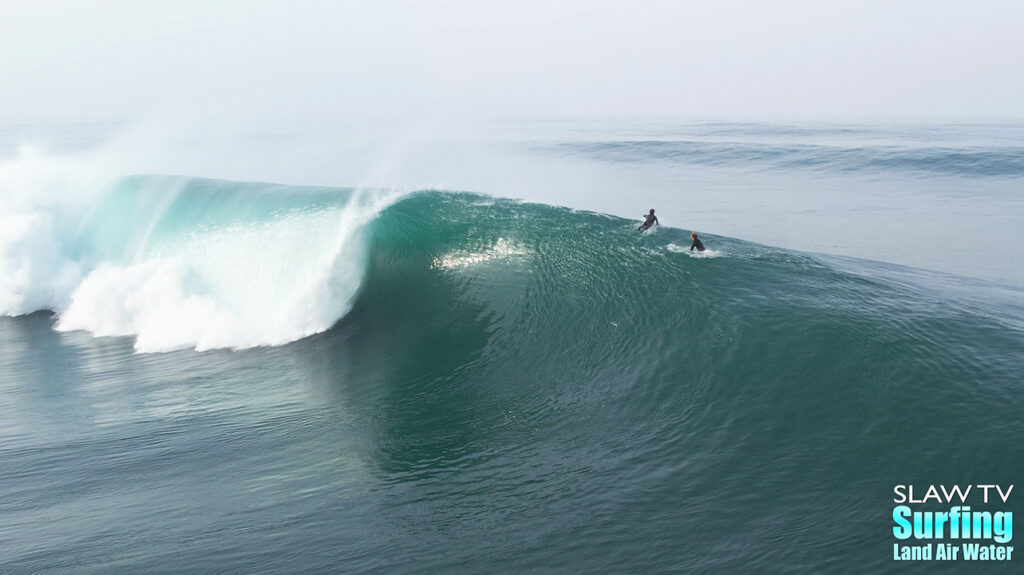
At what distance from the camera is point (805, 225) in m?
25.7

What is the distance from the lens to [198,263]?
18141 mm

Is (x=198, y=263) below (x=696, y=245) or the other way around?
the other way around

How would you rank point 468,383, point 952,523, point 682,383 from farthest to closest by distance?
point 468,383, point 682,383, point 952,523

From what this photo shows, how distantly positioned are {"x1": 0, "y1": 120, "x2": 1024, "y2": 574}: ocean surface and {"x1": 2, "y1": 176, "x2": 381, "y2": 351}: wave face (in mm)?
101

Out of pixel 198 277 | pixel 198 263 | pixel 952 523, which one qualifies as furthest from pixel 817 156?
pixel 952 523

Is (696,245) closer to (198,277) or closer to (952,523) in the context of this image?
(952,523)

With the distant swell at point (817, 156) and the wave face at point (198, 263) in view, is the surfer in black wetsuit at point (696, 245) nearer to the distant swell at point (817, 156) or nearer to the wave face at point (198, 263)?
the wave face at point (198, 263)

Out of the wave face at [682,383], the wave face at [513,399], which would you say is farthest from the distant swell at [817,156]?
the wave face at [682,383]

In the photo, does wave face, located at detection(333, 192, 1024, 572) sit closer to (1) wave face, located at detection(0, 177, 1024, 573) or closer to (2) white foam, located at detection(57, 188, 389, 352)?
(1) wave face, located at detection(0, 177, 1024, 573)

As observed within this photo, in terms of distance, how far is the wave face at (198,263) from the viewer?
15.5 m

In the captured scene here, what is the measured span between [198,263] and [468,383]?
10.9 m

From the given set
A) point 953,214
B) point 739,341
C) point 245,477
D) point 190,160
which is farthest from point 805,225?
point 190,160

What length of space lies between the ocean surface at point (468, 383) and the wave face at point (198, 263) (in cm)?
10

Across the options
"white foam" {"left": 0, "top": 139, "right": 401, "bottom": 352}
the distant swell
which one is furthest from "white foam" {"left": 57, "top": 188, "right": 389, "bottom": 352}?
the distant swell
